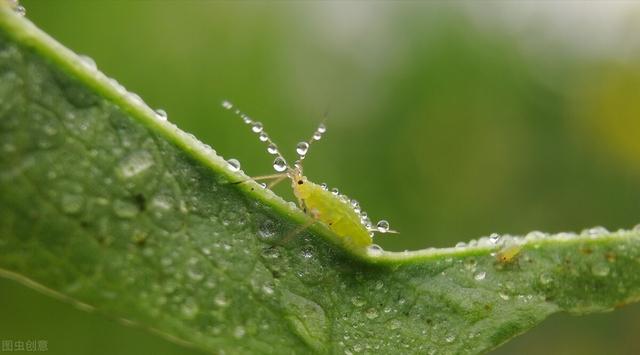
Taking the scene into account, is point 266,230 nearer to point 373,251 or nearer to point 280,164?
point 373,251

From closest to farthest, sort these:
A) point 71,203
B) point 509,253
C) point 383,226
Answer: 1. point 71,203
2. point 509,253
3. point 383,226

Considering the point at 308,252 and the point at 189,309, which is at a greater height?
the point at 308,252

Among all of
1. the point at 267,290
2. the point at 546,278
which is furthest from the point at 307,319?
the point at 546,278

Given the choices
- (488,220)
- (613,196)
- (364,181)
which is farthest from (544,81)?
(364,181)

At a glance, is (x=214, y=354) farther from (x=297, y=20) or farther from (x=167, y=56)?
(x=297, y=20)

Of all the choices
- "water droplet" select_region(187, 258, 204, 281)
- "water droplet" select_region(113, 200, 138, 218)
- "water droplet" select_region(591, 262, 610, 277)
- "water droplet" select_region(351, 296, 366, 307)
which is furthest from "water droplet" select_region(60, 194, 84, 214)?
"water droplet" select_region(591, 262, 610, 277)

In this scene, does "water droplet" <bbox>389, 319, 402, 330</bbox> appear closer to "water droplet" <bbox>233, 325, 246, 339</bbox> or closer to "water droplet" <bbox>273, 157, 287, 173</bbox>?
"water droplet" <bbox>233, 325, 246, 339</bbox>

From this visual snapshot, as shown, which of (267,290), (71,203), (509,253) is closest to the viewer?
(71,203)

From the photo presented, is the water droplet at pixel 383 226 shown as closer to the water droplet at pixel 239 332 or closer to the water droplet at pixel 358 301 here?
the water droplet at pixel 358 301
